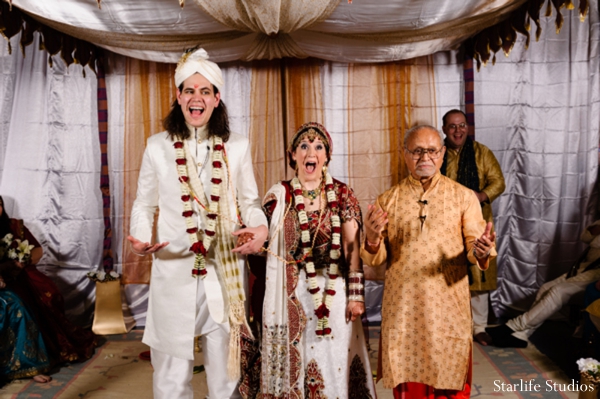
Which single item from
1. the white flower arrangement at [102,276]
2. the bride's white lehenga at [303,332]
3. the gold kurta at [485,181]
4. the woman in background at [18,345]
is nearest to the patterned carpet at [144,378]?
the woman in background at [18,345]

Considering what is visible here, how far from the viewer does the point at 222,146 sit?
116 inches

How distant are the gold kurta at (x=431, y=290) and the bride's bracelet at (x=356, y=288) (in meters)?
0.14

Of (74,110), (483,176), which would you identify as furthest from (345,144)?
(74,110)


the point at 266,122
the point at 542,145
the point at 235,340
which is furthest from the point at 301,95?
the point at 235,340

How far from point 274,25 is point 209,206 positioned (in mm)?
1559

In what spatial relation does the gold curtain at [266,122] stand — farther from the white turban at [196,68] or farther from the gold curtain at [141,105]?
the white turban at [196,68]

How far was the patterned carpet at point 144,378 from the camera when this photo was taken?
12.6 ft

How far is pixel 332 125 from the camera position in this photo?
5438mm

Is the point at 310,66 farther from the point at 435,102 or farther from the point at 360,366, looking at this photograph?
the point at 360,366

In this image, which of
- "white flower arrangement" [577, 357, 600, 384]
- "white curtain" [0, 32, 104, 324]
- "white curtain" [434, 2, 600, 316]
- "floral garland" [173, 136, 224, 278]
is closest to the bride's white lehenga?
"floral garland" [173, 136, 224, 278]

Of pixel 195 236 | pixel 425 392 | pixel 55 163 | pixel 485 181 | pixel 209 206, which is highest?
pixel 55 163

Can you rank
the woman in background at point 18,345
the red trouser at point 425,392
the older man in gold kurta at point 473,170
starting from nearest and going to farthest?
the red trouser at point 425,392, the woman in background at point 18,345, the older man in gold kurta at point 473,170

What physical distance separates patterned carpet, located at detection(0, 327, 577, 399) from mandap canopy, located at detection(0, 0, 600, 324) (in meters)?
1.04

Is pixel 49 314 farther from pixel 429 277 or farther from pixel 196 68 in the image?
pixel 429 277
